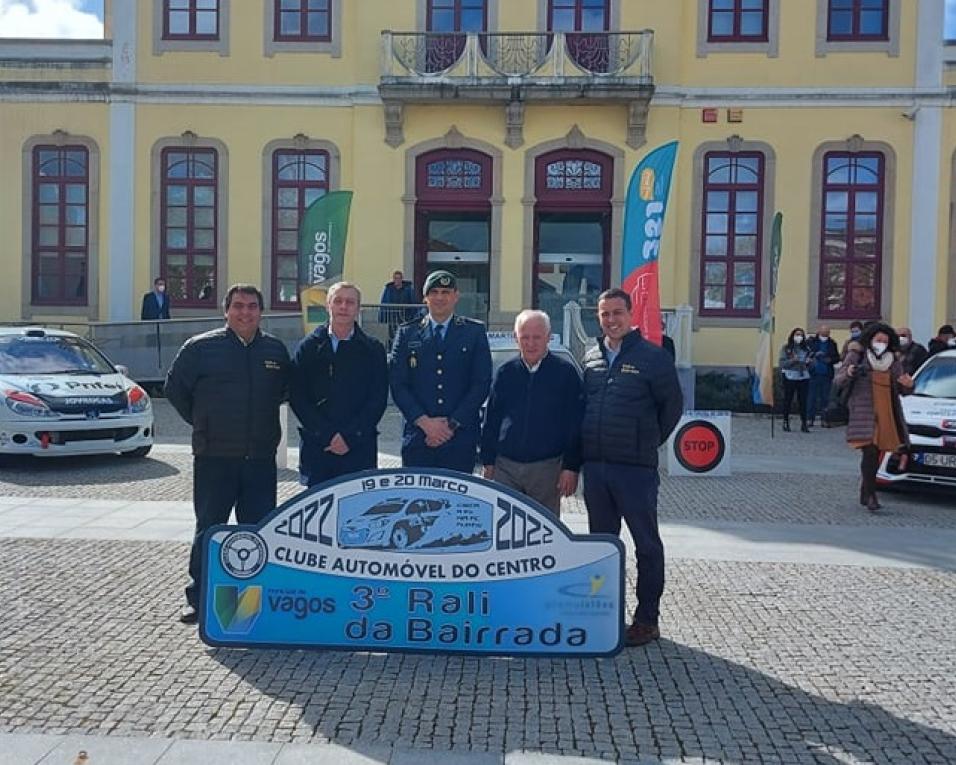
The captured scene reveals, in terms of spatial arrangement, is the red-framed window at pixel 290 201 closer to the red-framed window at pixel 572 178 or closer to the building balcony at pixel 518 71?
the building balcony at pixel 518 71

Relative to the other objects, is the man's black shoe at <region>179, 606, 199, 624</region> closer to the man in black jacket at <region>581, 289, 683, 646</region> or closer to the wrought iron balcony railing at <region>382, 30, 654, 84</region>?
the man in black jacket at <region>581, 289, 683, 646</region>

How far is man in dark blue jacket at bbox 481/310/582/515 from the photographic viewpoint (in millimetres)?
5691

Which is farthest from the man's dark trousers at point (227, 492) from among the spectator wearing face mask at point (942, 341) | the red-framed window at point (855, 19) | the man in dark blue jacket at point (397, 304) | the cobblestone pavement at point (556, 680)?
the red-framed window at point (855, 19)

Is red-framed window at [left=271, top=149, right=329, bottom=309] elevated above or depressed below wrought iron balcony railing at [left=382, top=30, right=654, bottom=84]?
below

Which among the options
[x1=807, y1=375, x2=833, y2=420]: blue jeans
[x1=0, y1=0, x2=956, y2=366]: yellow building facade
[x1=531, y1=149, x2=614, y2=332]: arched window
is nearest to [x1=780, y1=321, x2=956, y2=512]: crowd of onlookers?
[x1=807, y1=375, x2=833, y2=420]: blue jeans

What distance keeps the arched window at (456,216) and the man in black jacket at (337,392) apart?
16217 mm

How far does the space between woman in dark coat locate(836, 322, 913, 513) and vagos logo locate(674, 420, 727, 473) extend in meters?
2.23

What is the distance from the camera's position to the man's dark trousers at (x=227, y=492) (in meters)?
5.88

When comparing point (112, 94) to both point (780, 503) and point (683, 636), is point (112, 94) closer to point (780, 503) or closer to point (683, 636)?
point (780, 503)

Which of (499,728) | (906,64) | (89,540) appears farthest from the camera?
(906,64)

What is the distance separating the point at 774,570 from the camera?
7.46 m

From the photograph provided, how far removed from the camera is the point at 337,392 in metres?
6.05

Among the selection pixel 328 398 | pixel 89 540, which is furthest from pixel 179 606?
pixel 89 540

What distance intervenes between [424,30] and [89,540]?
Result: 16.6m
